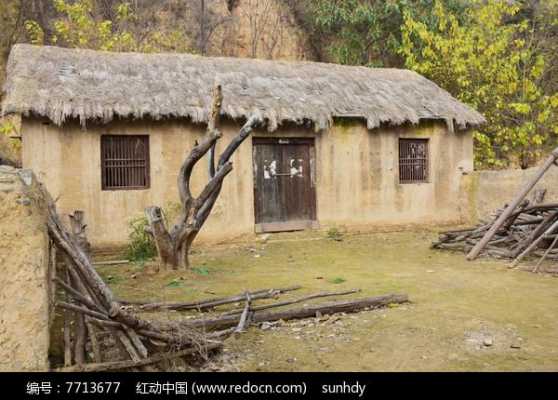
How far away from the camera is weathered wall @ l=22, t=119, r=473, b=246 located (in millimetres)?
9328

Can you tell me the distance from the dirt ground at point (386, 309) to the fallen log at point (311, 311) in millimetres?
116

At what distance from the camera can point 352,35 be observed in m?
18.1

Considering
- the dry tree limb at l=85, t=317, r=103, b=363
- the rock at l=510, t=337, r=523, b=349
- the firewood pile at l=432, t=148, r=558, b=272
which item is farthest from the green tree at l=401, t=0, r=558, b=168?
the dry tree limb at l=85, t=317, r=103, b=363

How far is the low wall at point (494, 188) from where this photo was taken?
10164 millimetres

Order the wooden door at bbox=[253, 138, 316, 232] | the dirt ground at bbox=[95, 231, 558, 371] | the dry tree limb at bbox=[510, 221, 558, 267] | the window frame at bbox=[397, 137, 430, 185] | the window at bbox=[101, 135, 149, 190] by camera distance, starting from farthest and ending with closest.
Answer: the window frame at bbox=[397, 137, 430, 185]
the wooden door at bbox=[253, 138, 316, 232]
the window at bbox=[101, 135, 149, 190]
the dry tree limb at bbox=[510, 221, 558, 267]
the dirt ground at bbox=[95, 231, 558, 371]

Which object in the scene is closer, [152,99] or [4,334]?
[4,334]

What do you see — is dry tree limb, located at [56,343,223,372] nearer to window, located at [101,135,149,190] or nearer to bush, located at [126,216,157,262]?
bush, located at [126,216,157,262]

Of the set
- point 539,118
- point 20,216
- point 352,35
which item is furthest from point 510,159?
point 20,216

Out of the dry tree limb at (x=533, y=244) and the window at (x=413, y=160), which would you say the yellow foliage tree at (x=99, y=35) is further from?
the dry tree limb at (x=533, y=244)

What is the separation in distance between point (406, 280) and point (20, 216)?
16.9 ft

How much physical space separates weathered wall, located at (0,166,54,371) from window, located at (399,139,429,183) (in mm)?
10216

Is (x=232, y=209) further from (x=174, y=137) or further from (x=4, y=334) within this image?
(x=4, y=334)

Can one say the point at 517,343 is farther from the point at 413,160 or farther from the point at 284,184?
the point at 413,160

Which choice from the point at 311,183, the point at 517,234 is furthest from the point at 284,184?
the point at 517,234
